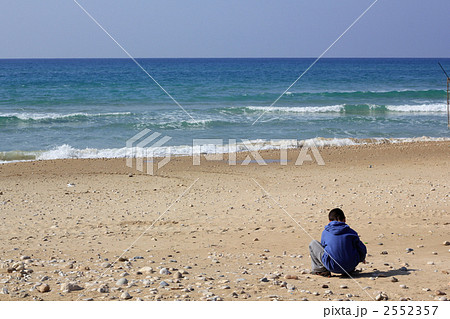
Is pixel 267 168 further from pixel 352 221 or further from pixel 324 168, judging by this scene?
pixel 352 221

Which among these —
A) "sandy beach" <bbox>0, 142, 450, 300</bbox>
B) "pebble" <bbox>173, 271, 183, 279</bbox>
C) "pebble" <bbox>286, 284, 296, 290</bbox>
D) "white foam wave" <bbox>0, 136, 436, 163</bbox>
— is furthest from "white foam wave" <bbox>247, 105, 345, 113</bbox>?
"pebble" <bbox>286, 284, 296, 290</bbox>

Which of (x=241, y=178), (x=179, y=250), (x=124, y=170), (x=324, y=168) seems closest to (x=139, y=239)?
(x=179, y=250)

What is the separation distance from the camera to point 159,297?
4750 mm

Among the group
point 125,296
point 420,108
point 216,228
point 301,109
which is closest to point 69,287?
point 125,296

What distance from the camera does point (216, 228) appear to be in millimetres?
8148

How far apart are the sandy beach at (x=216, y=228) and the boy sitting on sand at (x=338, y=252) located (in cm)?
15

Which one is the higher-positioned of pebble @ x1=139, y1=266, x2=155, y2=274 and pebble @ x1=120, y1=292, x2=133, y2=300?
pebble @ x1=120, y1=292, x2=133, y2=300

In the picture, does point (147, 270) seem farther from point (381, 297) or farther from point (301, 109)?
point (301, 109)

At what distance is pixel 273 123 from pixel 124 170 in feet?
36.1

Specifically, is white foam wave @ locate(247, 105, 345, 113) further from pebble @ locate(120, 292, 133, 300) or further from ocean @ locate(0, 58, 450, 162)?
pebble @ locate(120, 292, 133, 300)

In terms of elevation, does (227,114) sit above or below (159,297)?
above

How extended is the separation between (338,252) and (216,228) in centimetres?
296

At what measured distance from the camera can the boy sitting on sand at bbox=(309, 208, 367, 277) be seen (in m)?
5.52

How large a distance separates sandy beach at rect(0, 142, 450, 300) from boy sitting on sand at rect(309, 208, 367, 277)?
0.48 ft
